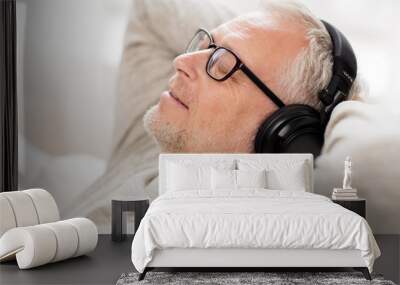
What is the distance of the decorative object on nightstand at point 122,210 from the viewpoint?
6137mm

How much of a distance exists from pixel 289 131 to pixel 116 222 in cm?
200

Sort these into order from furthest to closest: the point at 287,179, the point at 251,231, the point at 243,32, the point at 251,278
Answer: the point at 243,32
the point at 287,179
the point at 251,278
the point at 251,231

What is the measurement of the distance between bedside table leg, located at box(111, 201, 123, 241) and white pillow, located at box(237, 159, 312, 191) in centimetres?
129

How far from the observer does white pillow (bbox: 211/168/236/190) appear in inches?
231

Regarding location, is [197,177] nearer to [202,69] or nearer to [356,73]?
[202,69]

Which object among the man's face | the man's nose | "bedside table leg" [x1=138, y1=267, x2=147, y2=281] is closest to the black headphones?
the man's face

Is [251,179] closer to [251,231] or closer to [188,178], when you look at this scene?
[188,178]

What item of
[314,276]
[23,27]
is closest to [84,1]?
[23,27]

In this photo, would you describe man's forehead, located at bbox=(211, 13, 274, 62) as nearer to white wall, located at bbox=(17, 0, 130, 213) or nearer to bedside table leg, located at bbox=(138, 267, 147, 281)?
white wall, located at bbox=(17, 0, 130, 213)

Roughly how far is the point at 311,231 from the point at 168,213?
1035mm

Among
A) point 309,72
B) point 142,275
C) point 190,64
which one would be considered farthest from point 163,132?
point 142,275

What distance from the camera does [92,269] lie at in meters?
4.95

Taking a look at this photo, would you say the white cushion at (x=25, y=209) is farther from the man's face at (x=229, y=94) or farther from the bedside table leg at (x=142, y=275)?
the man's face at (x=229, y=94)

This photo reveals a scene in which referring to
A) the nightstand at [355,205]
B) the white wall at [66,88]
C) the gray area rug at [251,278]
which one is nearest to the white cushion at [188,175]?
the white wall at [66,88]
